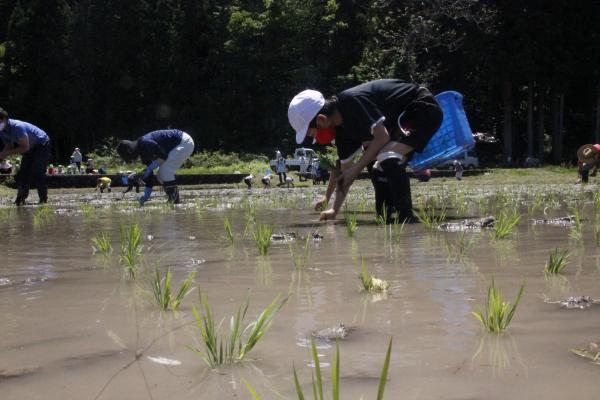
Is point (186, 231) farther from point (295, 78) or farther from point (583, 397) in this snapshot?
point (295, 78)

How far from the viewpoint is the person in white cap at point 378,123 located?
218 inches

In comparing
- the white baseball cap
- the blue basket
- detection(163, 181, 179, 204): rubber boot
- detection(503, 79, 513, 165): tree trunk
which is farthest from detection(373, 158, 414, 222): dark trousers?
detection(503, 79, 513, 165): tree trunk

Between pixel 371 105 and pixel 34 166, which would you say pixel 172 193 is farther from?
pixel 371 105

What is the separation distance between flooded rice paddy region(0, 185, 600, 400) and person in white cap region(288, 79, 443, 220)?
1.35 meters

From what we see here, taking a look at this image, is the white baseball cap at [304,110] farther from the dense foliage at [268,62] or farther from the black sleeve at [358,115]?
the dense foliage at [268,62]

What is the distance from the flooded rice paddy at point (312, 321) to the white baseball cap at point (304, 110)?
1258 mm

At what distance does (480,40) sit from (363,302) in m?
33.1

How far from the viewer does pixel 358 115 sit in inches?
225

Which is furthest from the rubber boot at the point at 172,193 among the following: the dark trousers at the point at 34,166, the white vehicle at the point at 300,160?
the white vehicle at the point at 300,160

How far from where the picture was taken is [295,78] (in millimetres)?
41969

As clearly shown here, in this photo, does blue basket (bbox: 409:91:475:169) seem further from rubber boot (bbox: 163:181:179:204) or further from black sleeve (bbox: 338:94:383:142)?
rubber boot (bbox: 163:181:179:204)

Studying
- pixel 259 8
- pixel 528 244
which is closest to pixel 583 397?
pixel 528 244

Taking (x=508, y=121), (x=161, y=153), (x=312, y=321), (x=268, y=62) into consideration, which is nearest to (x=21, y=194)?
(x=161, y=153)

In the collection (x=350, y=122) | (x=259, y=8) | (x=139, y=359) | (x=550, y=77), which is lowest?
(x=139, y=359)
